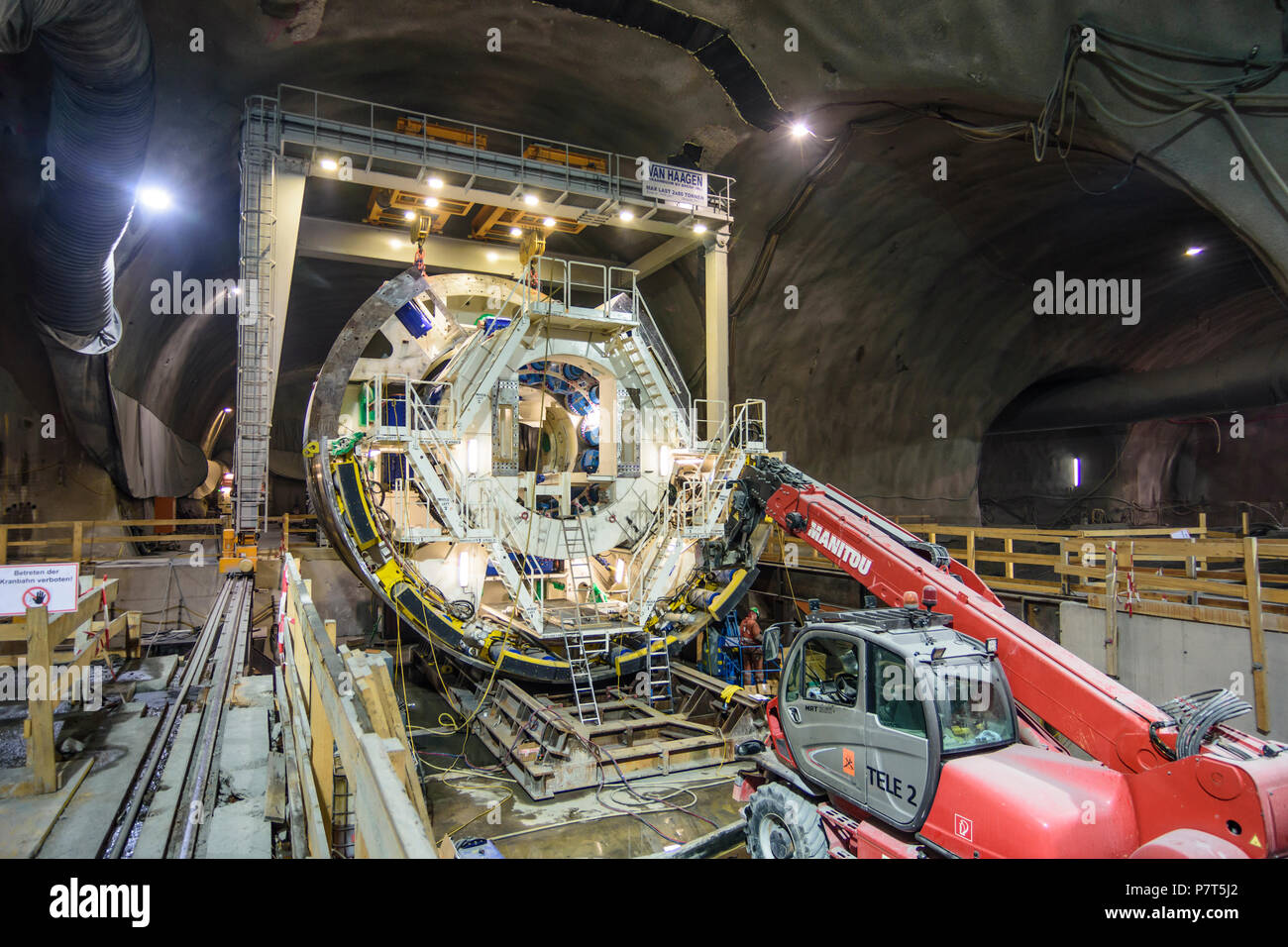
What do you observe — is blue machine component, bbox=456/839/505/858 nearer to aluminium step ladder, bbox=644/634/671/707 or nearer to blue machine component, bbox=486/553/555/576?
aluminium step ladder, bbox=644/634/671/707

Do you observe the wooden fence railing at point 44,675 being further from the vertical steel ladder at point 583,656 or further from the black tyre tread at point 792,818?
the vertical steel ladder at point 583,656

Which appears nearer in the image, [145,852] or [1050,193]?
[145,852]

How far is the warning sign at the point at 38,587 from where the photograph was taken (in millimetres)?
4976

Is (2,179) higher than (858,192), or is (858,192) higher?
(858,192)

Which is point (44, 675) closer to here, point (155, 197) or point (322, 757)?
point (322, 757)

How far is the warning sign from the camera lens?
16.3 ft

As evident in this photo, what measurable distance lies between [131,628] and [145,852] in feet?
20.6

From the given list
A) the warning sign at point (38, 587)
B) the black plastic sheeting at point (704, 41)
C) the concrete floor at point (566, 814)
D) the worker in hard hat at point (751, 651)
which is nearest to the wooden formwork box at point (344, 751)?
the warning sign at point (38, 587)

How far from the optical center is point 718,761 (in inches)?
324

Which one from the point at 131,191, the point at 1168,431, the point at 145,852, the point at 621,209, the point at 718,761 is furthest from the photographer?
the point at 1168,431

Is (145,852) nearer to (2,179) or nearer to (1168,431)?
(2,179)

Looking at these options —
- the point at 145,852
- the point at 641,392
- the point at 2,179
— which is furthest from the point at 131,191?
the point at 145,852

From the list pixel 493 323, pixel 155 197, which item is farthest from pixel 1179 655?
pixel 155 197
